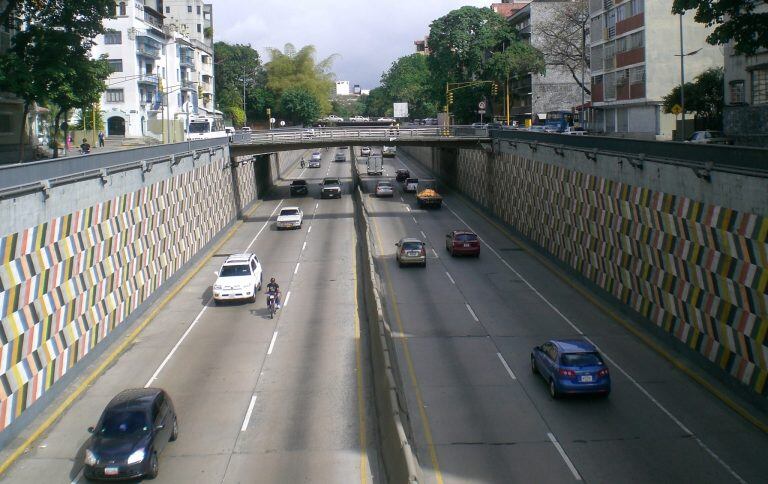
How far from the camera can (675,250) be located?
93.8 feet

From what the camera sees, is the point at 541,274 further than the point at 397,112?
No

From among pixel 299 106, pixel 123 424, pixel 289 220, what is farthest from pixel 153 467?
pixel 299 106

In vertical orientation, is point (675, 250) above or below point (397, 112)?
below

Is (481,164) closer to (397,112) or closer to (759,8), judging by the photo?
(759,8)

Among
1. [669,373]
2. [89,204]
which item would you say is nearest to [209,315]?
[89,204]

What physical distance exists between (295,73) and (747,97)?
119m

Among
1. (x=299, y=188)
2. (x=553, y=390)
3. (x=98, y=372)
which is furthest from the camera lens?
(x=299, y=188)

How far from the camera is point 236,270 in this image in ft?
126

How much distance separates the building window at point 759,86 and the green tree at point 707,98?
38.7 feet

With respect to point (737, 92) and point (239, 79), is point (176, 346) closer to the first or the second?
point (737, 92)

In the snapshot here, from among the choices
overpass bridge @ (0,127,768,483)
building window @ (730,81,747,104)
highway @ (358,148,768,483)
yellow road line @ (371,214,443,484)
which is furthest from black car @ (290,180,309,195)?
building window @ (730,81,747,104)

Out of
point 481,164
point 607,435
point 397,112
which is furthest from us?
point 397,112

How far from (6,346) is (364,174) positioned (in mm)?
77963

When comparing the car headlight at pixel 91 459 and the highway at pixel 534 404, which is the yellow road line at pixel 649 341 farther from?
the car headlight at pixel 91 459
